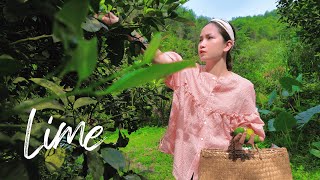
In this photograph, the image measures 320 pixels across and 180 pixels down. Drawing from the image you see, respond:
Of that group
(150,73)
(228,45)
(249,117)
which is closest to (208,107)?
(249,117)

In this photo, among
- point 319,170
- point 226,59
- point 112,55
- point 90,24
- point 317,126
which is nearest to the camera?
point 90,24

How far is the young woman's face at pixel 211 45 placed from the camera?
182 centimetres

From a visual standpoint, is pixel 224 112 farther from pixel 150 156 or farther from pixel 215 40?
pixel 150 156

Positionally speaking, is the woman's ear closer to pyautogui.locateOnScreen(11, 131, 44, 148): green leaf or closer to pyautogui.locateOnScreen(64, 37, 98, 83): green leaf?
pyautogui.locateOnScreen(11, 131, 44, 148): green leaf

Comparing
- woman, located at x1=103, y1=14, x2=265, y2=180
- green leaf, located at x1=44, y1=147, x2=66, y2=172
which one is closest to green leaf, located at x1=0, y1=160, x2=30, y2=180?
green leaf, located at x1=44, y1=147, x2=66, y2=172

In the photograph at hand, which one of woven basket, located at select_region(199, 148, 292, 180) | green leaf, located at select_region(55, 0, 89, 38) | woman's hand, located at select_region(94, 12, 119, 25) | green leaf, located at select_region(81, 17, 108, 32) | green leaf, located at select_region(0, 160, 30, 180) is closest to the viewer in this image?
green leaf, located at select_region(55, 0, 89, 38)

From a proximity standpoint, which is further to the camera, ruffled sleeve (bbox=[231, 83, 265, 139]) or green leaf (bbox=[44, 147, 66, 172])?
ruffled sleeve (bbox=[231, 83, 265, 139])

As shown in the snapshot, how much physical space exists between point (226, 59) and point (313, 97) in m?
5.28

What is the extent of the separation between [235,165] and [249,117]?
35 centimetres

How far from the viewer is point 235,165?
60.6 inches

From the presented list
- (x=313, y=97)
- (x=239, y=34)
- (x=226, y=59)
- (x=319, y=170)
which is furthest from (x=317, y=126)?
(x=239, y=34)

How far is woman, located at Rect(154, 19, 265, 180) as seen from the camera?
5.80ft

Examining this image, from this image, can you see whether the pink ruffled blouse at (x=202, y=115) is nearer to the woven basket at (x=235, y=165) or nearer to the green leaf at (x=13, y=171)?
the woven basket at (x=235, y=165)

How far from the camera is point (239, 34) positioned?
14.5 m
